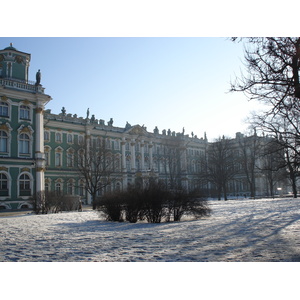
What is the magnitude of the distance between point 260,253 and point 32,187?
3311 cm

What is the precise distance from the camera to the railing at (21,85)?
35569 millimetres

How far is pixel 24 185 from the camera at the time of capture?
35.8 m

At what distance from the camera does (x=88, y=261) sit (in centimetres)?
654

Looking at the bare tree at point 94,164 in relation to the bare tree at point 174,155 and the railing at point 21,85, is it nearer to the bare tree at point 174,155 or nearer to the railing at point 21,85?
the railing at point 21,85

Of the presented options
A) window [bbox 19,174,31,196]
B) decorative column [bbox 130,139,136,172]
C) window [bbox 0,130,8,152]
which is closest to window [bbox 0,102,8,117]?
window [bbox 0,130,8,152]

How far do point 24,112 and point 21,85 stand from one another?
9.89 ft

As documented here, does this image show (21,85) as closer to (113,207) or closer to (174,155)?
(113,207)

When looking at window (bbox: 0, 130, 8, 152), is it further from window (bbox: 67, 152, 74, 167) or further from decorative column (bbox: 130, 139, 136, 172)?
decorative column (bbox: 130, 139, 136, 172)

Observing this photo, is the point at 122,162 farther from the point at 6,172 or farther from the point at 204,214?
the point at 204,214

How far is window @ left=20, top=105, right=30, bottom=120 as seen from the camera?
120ft

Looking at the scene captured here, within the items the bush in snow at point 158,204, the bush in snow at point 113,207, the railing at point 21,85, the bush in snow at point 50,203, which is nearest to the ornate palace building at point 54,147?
Result: the railing at point 21,85

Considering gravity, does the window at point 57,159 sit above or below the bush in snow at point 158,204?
above

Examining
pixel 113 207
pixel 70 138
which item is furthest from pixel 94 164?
pixel 113 207
